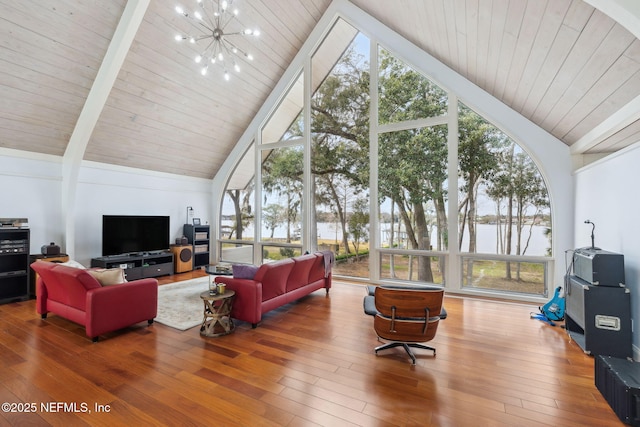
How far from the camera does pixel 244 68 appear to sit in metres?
6.19

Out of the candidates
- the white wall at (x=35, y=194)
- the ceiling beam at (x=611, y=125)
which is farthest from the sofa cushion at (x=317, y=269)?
the white wall at (x=35, y=194)

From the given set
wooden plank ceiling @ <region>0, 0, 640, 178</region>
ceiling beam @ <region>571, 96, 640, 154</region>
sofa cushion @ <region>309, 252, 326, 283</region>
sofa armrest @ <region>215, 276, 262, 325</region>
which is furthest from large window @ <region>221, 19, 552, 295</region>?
sofa armrest @ <region>215, 276, 262, 325</region>

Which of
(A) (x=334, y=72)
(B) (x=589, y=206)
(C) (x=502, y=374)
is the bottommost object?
(C) (x=502, y=374)

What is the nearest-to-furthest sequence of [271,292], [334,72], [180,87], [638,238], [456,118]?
[638,238] < [271,292] < [456,118] < [180,87] < [334,72]

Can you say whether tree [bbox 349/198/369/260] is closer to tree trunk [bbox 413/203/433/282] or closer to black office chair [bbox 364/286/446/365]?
tree trunk [bbox 413/203/433/282]

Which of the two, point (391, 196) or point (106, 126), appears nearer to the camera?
point (106, 126)

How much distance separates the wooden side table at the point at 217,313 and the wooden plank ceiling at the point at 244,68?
4.10 m

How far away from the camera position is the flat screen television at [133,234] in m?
5.89

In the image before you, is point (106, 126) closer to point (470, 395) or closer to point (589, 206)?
point (470, 395)

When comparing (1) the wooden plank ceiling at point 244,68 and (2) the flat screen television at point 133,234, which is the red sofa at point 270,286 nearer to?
(2) the flat screen television at point 133,234

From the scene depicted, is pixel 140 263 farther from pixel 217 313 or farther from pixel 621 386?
pixel 621 386

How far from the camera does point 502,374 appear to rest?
2.69m

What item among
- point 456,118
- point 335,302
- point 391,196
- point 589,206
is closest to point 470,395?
point 335,302

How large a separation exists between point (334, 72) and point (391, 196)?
314 cm
